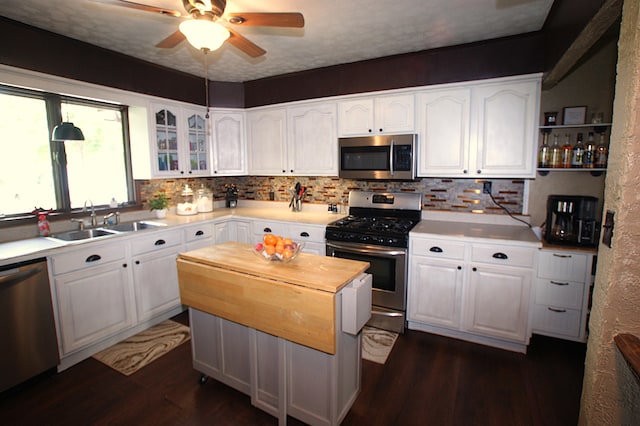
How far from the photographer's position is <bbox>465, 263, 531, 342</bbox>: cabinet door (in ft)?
8.33

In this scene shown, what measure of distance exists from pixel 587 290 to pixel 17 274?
406 cm

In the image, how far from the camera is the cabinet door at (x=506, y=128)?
8.96 feet

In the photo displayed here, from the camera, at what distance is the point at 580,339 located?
2.57 metres

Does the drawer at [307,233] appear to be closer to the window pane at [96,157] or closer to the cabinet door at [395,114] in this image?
the cabinet door at [395,114]

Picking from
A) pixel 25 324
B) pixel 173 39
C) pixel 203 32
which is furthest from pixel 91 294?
pixel 203 32

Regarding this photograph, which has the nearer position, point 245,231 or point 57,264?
point 57,264

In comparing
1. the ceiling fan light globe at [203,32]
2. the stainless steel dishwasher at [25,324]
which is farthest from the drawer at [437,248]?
the stainless steel dishwasher at [25,324]

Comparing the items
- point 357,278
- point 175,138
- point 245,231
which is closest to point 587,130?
point 357,278

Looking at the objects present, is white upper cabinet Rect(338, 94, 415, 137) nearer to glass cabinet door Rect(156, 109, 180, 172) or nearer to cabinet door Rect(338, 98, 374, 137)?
cabinet door Rect(338, 98, 374, 137)

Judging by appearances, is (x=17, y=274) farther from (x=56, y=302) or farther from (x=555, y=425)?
(x=555, y=425)

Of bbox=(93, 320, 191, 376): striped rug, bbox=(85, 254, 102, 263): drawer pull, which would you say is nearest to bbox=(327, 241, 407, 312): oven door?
bbox=(93, 320, 191, 376): striped rug

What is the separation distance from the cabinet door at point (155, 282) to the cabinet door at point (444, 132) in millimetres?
2648

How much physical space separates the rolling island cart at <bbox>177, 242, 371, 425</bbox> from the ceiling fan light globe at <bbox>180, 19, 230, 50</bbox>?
128 cm

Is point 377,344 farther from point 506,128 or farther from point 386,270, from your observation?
point 506,128
